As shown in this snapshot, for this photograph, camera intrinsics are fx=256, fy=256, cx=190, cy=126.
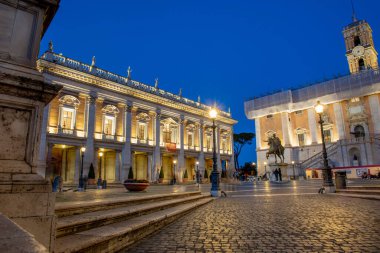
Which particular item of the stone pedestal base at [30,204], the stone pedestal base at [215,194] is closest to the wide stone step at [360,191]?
the stone pedestal base at [215,194]

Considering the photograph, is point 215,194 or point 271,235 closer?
point 271,235

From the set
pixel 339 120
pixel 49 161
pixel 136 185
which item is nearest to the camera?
pixel 136 185

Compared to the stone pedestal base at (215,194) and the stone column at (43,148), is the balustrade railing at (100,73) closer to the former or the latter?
the stone column at (43,148)

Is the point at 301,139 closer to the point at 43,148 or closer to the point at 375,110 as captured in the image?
the point at 375,110

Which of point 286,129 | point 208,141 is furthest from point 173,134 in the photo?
point 286,129

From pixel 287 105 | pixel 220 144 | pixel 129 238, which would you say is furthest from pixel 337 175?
pixel 287 105

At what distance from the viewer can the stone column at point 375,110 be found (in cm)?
4741

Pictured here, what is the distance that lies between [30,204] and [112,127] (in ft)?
103

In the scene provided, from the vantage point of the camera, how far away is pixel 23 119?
319 centimetres

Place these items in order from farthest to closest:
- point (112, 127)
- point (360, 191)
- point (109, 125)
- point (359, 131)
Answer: point (359, 131) → point (112, 127) → point (109, 125) → point (360, 191)

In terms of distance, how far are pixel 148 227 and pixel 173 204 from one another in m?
3.49

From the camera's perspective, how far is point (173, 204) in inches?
341

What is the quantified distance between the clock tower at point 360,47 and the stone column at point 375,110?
1420 cm

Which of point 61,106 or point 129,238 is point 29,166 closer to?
point 129,238
